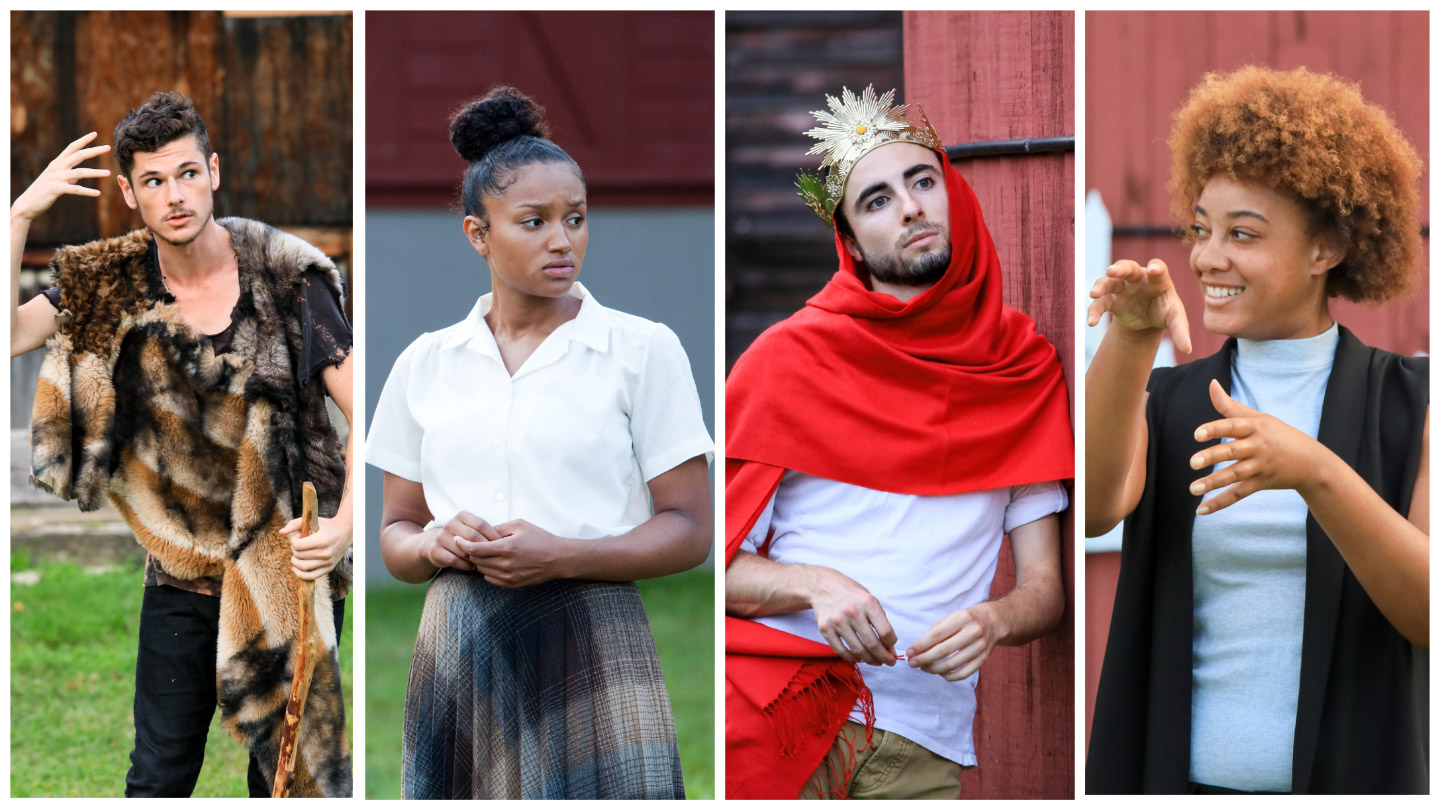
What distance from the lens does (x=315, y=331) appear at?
2.80 metres

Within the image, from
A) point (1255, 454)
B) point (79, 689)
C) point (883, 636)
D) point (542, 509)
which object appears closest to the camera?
point (1255, 454)

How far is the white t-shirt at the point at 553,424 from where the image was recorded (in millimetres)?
2615

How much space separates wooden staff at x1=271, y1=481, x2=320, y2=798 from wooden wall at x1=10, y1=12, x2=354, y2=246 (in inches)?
32.3

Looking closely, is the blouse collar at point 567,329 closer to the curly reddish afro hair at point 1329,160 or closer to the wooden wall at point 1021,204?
the wooden wall at point 1021,204

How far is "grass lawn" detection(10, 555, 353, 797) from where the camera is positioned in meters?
3.49

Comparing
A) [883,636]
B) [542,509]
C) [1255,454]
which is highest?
[1255,454]

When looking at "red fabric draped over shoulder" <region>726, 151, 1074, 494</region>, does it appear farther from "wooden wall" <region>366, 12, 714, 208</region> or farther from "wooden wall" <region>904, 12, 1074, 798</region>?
"wooden wall" <region>366, 12, 714, 208</region>

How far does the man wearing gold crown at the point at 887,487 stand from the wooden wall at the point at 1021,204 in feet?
A: 0.81

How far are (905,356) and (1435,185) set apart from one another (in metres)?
1.25

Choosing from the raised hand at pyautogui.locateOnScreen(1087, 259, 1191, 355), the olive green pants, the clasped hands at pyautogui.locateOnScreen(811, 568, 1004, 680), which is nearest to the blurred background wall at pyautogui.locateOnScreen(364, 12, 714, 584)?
the clasped hands at pyautogui.locateOnScreen(811, 568, 1004, 680)

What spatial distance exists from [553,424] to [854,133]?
857 millimetres

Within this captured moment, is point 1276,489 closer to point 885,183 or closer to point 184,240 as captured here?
point 885,183

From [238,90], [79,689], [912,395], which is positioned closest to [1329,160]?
[912,395]

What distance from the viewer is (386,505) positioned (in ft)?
8.97
